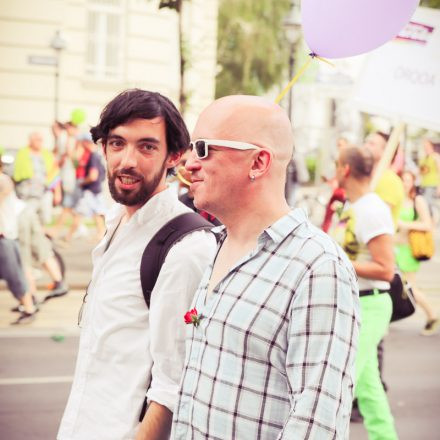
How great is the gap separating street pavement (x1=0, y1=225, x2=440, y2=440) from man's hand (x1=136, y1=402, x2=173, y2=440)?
326 centimetres

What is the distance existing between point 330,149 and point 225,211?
36706 mm

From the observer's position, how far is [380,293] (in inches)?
198

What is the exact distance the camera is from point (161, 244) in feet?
8.57

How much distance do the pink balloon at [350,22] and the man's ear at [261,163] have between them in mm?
818

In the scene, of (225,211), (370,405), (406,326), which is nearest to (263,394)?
(225,211)

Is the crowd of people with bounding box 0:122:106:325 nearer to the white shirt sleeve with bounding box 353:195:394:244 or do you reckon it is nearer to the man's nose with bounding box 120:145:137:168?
the white shirt sleeve with bounding box 353:195:394:244

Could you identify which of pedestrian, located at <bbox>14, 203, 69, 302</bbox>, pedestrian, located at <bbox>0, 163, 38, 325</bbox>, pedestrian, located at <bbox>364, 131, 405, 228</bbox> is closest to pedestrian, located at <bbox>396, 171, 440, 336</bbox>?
pedestrian, located at <bbox>364, 131, 405, 228</bbox>

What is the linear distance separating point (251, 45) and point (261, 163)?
34356 mm

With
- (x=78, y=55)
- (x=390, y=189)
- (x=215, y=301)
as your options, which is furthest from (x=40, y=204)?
(x=78, y=55)

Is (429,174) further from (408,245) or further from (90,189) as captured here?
(408,245)

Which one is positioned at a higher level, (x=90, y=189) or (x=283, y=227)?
(x=283, y=227)

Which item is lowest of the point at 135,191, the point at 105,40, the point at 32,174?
the point at 32,174

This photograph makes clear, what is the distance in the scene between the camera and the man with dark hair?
97.6 inches

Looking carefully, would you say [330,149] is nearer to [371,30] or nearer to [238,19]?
[238,19]
